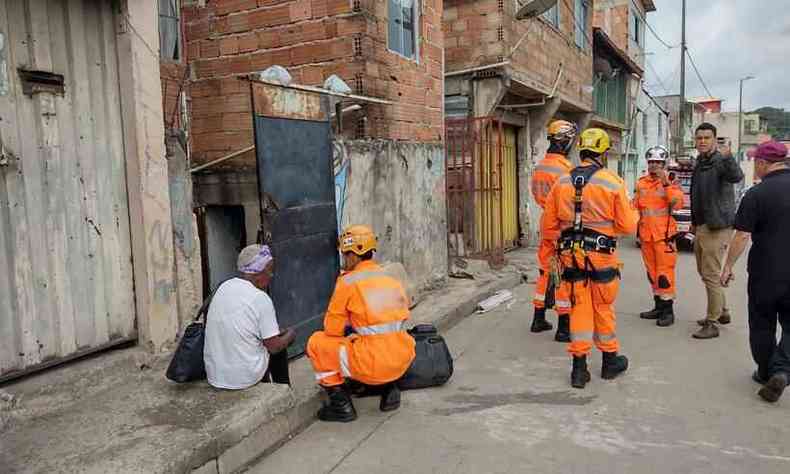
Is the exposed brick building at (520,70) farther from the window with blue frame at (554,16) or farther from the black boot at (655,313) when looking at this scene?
the black boot at (655,313)

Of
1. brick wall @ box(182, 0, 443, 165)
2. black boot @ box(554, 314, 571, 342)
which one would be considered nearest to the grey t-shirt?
brick wall @ box(182, 0, 443, 165)

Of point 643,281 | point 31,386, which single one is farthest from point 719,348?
point 31,386

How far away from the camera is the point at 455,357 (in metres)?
5.43

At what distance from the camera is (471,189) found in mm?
9102

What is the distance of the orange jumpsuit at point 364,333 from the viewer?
3785 millimetres

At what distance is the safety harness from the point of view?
439cm

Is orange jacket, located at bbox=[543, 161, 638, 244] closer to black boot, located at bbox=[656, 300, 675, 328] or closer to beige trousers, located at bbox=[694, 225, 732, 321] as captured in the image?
beige trousers, located at bbox=[694, 225, 732, 321]

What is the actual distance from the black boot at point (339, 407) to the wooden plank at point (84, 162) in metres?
1.63

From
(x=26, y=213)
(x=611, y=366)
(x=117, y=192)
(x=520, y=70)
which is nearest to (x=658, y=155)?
(x=611, y=366)

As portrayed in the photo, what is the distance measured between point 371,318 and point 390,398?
0.69m

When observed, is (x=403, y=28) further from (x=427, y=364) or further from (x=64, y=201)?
(x=64, y=201)

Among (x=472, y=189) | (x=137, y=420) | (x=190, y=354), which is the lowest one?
(x=137, y=420)

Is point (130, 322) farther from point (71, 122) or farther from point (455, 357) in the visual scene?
point (455, 357)

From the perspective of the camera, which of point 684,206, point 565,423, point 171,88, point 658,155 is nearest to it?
point 565,423
